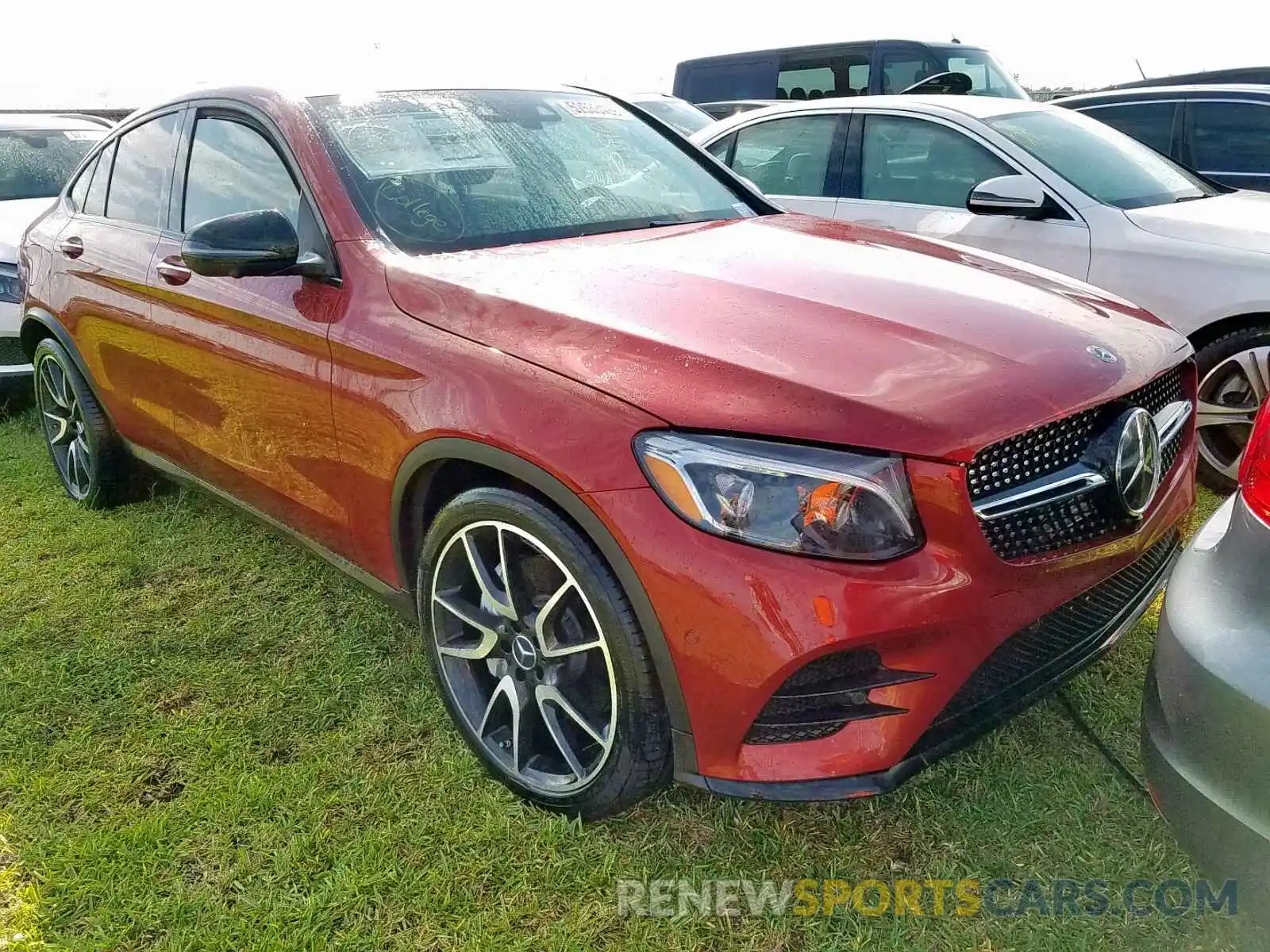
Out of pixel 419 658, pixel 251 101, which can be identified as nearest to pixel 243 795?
pixel 419 658

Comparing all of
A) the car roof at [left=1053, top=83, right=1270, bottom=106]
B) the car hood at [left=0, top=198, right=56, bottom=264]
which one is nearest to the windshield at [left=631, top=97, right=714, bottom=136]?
the car roof at [left=1053, top=83, right=1270, bottom=106]

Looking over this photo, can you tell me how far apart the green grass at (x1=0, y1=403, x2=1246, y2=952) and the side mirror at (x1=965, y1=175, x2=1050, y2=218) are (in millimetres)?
2056

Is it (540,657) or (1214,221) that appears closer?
(540,657)

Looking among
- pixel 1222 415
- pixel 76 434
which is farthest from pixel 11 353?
pixel 1222 415

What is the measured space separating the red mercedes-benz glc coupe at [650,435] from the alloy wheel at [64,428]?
1189 mm

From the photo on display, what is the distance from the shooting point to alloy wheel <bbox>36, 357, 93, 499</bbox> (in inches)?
165

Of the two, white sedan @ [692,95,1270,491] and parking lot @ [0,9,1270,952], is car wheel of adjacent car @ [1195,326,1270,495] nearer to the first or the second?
white sedan @ [692,95,1270,491]

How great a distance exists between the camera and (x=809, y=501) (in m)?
1.77

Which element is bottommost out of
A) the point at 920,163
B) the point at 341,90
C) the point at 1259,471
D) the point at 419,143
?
the point at 1259,471

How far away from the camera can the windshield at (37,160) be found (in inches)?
257

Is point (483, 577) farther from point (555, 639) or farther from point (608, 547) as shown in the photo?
point (608, 547)

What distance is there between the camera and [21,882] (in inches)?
88.9

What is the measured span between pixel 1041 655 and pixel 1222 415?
95.4 inches

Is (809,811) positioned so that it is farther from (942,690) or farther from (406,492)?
(406,492)
